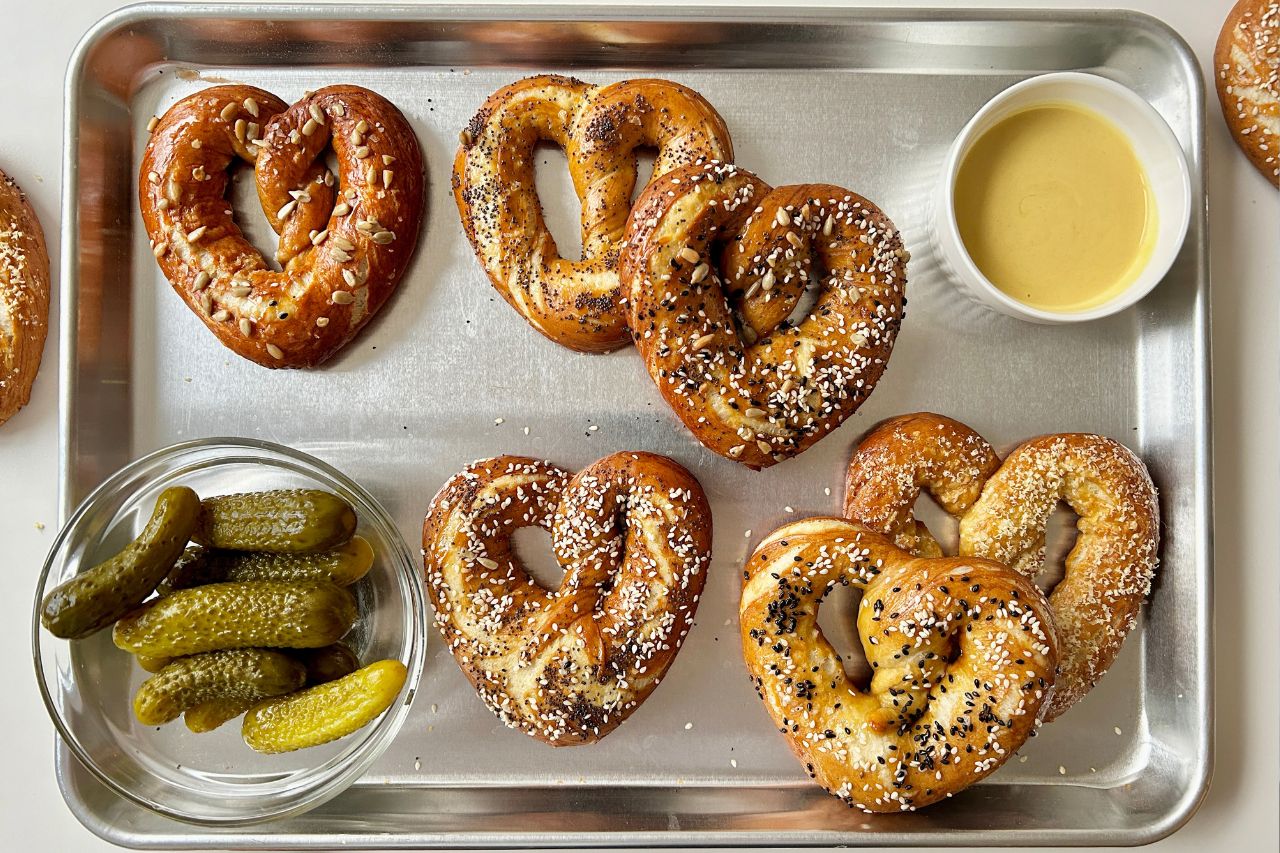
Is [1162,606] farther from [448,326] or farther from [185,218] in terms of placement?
[185,218]

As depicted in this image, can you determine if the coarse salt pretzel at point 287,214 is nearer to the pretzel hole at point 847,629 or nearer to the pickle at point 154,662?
the pickle at point 154,662

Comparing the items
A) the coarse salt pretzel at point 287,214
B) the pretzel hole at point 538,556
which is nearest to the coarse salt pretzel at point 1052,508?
the pretzel hole at point 538,556

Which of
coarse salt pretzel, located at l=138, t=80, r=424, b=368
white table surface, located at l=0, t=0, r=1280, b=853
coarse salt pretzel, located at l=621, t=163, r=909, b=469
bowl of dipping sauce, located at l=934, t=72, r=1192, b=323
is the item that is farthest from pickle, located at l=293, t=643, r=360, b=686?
bowl of dipping sauce, located at l=934, t=72, r=1192, b=323

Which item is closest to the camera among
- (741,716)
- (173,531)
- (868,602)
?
(173,531)

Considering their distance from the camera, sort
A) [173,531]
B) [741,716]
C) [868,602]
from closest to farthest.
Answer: [173,531] < [868,602] < [741,716]

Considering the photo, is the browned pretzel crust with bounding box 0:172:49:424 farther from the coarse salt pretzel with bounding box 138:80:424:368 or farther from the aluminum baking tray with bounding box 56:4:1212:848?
the coarse salt pretzel with bounding box 138:80:424:368

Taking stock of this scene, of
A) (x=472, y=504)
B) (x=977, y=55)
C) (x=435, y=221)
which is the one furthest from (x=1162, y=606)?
(x=435, y=221)

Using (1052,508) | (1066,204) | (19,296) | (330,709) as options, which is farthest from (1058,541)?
(19,296)

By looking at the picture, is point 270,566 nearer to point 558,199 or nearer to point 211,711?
point 211,711
